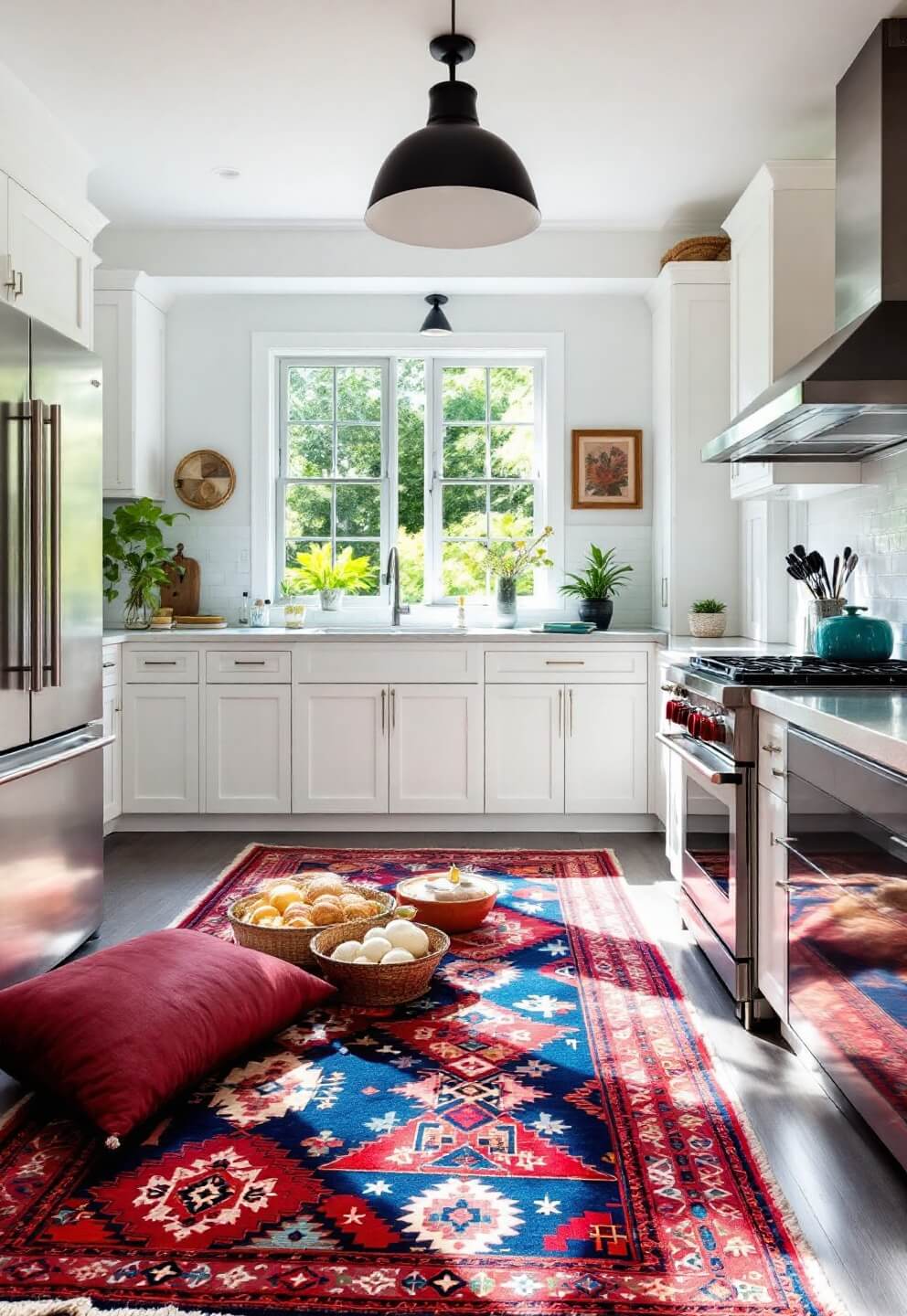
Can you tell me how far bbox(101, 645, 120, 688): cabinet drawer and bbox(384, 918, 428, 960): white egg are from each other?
2.33 meters

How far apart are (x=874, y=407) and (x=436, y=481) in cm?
312

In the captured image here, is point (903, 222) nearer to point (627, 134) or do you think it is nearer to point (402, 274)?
point (627, 134)

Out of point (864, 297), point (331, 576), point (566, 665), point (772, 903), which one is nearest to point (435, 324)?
point (331, 576)

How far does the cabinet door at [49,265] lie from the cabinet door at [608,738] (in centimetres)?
263

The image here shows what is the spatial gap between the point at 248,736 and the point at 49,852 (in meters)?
2.01

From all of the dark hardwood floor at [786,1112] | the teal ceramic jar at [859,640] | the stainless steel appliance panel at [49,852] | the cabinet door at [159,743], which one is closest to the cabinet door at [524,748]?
the dark hardwood floor at [786,1112]

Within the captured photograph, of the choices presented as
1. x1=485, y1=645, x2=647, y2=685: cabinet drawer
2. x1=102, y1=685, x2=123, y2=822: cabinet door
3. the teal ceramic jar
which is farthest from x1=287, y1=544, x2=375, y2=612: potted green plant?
the teal ceramic jar

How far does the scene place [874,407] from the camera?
9.56ft

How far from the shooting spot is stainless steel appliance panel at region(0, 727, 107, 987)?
2.75 m

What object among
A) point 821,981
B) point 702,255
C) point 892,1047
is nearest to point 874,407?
point 821,981

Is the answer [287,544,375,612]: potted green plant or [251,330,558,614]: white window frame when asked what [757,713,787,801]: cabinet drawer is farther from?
[287,544,375,612]: potted green plant

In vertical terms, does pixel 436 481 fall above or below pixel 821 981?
above

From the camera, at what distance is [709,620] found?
16.0ft

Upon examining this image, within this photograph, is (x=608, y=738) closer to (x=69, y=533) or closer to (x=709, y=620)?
(x=709, y=620)
